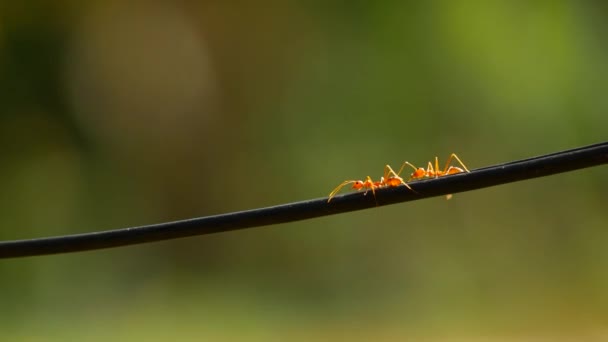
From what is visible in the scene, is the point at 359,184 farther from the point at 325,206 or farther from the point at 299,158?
the point at 299,158

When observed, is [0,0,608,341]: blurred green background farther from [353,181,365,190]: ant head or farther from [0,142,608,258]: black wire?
[0,142,608,258]: black wire

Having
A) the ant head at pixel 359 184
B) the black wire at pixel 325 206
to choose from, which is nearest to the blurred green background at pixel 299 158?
the ant head at pixel 359 184

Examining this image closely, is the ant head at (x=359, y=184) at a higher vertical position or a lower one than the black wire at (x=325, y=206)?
higher

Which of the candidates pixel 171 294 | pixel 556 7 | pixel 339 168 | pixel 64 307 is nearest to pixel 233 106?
pixel 339 168

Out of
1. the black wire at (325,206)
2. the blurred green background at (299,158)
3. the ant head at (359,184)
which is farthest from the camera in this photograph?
the blurred green background at (299,158)

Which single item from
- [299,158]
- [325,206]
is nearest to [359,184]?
[325,206]

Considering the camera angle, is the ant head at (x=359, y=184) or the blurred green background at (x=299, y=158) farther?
the blurred green background at (x=299, y=158)

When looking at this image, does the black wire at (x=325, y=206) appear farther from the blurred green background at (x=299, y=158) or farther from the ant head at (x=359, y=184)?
the blurred green background at (x=299, y=158)

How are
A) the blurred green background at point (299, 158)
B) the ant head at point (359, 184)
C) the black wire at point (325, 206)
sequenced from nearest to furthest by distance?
the black wire at point (325, 206)
the ant head at point (359, 184)
the blurred green background at point (299, 158)

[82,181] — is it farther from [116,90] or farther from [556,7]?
[556,7]
